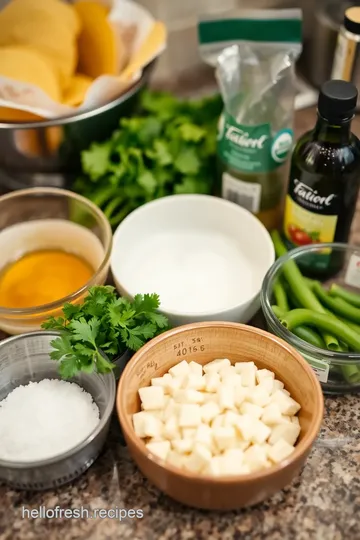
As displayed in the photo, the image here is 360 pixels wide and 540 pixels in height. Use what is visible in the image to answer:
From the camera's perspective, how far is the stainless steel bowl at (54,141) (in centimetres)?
108

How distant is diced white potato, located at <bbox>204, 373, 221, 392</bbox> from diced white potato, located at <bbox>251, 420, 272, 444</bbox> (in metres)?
0.07

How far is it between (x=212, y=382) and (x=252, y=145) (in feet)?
1.28

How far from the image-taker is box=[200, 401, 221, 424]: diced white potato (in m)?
0.81

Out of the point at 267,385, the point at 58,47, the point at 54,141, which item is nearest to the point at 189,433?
the point at 267,385

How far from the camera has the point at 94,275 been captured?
0.96 m

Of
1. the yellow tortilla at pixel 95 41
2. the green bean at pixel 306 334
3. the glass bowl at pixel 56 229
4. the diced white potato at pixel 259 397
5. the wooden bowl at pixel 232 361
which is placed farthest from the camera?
the yellow tortilla at pixel 95 41

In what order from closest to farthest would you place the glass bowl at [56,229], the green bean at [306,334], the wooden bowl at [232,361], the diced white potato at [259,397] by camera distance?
the wooden bowl at [232,361]
the diced white potato at [259,397]
the green bean at [306,334]
the glass bowl at [56,229]

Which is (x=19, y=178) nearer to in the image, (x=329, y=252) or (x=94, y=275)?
(x=94, y=275)

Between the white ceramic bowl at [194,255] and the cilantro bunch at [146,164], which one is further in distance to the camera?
the cilantro bunch at [146,164]

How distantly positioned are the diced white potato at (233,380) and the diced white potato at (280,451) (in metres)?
0.10

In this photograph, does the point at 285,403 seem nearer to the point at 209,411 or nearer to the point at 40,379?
the point at 209,411

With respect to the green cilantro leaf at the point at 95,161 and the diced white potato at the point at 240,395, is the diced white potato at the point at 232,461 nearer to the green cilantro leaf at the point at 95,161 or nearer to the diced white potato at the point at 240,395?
the diced white potato at the point at 240,395

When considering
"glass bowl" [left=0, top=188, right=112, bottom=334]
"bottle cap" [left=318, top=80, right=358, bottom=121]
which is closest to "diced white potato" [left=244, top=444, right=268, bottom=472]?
"glass bowl" [left=0, top=188, right=112, bottom=334]

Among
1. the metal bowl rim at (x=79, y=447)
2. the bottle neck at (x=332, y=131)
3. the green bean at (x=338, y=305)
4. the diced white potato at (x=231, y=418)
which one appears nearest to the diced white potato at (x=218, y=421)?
the diced white potato at (x=231, y=418)
